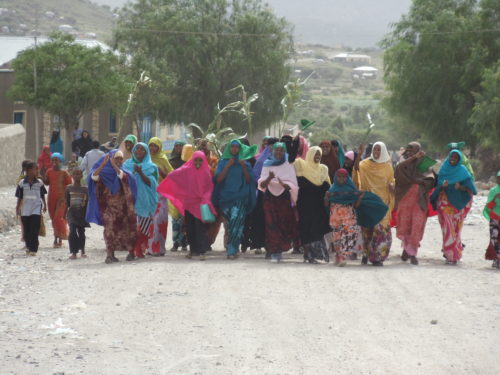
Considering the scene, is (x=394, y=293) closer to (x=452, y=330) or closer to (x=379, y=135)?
(x=452, y=330)

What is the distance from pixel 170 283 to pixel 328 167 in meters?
3.54

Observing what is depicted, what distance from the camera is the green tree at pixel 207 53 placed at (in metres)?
48.2

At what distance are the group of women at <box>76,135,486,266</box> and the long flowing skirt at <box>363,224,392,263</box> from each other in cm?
1

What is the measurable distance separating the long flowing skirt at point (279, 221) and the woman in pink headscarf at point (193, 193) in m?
0.69

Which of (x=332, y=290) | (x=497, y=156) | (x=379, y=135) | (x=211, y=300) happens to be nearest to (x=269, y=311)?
(x=211, y=300)

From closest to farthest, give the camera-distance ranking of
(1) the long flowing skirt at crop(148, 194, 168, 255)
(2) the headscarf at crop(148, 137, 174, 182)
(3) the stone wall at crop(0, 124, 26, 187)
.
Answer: (1) the long flowing skirt at crop(148, 194, 168, 255) < (2) the headscarf at crop(148, 137, 174, 182) < (3) the stone wall at crop(0, 124, 26, 187)

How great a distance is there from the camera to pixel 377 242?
12.4 meters

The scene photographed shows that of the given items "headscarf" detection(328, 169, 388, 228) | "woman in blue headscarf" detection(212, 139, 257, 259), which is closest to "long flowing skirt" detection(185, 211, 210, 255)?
"woman in blue headscarf" detection(212, 139, 257, 259)

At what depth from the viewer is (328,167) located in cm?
1333

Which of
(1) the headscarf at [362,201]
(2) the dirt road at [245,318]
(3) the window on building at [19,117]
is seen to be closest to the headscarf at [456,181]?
(2) the dirt road at [245,318]

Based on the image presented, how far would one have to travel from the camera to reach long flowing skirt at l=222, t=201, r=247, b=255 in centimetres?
1280

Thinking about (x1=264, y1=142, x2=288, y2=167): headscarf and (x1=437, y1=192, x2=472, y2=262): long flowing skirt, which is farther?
(x1=437, y1=192, x2=472, y2=262): long flowing skirt

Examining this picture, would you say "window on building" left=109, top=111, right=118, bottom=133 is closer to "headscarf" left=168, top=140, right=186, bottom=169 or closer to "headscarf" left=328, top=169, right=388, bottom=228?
"headscarf" left=168, top=140, right=186, bottom=169

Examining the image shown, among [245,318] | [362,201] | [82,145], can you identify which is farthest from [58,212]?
[82,145]
